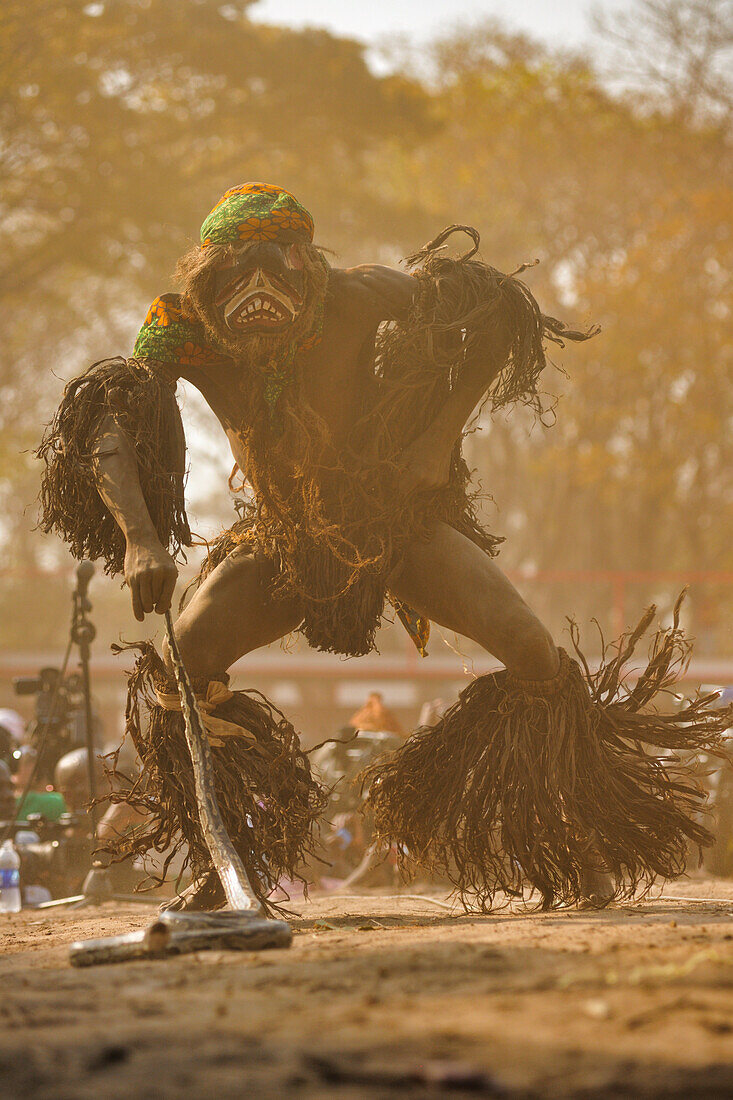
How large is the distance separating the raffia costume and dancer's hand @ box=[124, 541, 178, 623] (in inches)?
15.1

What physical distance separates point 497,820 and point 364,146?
1498cm

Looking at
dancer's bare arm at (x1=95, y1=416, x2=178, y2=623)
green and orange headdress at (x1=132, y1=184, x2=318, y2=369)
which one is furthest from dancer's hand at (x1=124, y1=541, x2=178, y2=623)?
green and orange headdress at (x1=132, y1=184, x2=318, y2=369)

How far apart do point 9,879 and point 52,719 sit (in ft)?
2.86

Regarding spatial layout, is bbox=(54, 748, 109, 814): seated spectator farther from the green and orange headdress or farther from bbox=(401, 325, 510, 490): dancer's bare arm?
bbox=(401, 325, 510, 490): dancer's bare arm

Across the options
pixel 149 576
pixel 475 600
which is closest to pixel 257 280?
pixel 149 576

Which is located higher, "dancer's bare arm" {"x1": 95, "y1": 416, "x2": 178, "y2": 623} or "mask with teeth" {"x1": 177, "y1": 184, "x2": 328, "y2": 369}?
"mask with teeth" {"x1": 177, "y1": 184, "x2": 328, "y2": 369}

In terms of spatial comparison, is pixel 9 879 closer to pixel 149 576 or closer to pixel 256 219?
pixel 149 576

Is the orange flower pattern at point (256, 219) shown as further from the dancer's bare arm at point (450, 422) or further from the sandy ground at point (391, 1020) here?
the sandy ground at point (391, 1020)

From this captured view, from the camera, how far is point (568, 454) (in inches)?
783

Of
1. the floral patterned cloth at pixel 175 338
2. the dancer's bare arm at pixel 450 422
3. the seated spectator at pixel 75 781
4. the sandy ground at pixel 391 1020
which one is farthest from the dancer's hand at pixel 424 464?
the seated spectator at pixel 75 781

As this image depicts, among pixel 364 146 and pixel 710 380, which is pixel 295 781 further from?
pixel 710 380

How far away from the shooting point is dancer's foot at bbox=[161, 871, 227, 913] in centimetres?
339

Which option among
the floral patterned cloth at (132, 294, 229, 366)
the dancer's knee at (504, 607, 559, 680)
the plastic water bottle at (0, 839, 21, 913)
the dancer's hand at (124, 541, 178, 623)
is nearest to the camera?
the dancer's hand at (124, 541, 178, 623)

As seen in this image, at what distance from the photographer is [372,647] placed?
366 cm
